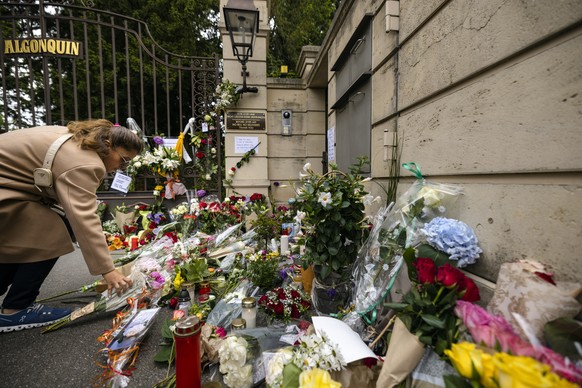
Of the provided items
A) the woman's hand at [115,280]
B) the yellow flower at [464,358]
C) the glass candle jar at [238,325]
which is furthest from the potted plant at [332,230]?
the woman's hand at [115,280]

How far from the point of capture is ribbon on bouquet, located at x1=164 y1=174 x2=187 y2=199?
15.8 feet

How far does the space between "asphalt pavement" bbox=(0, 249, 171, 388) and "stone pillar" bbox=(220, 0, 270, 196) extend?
3.18m

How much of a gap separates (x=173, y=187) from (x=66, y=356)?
3431 millimetres

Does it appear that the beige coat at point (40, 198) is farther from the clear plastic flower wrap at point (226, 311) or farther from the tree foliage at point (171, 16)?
the tree foliage at point (171, 16)

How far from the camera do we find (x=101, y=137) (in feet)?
6.57

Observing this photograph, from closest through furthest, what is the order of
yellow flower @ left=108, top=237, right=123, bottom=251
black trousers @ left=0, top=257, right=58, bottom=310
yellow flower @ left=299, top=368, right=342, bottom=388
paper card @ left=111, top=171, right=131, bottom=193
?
yellow flower @ left=299, top=368, right=342, bottom=388, black trousers @ left=0, top=257, right=58, bottom=310, yellow flower @ left=108, top=237, right=123, bottom=251, paper card @ left=111, top=171, right=131, bottom=193

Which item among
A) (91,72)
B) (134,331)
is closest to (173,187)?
(134,331)

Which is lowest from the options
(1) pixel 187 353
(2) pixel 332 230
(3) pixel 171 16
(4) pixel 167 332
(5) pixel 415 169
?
(4) pixel 167 332

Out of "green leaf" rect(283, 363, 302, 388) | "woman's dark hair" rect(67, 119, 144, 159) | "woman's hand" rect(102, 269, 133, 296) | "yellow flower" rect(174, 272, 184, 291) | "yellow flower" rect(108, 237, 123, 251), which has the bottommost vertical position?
"yellow flower" rect(108, 237, 123, 251)

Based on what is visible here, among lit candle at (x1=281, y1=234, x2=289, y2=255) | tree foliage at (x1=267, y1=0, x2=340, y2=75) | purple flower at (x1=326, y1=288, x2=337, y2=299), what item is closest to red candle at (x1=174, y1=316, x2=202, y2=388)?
purple flower at (x1=326, y1=288, x2=337, y2=299)

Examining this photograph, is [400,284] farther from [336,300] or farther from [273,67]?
[273,67]

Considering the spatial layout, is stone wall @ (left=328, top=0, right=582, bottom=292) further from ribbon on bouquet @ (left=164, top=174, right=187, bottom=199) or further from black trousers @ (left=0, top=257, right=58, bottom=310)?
ribbon on bouquet @ (left=164, top=174, right=187, bottom=199)

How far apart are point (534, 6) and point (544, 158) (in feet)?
1.91

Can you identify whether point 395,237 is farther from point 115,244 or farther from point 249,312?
point 115,244
